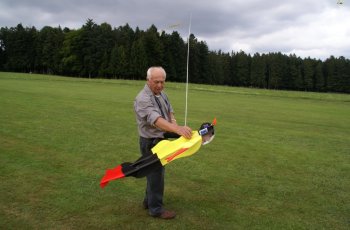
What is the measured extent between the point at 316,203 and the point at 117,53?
9204 centimetres

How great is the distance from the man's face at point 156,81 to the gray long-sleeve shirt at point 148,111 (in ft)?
0.30

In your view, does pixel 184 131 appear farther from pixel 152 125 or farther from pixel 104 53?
pixel 104 53

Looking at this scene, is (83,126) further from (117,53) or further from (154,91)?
(117,53)

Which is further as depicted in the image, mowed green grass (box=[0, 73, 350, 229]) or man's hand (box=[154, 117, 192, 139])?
mowed green grass (box=[0, 73, 350, 229])

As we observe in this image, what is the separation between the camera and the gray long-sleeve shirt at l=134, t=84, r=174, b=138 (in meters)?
5.77

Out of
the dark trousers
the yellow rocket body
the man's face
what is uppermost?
the man's face

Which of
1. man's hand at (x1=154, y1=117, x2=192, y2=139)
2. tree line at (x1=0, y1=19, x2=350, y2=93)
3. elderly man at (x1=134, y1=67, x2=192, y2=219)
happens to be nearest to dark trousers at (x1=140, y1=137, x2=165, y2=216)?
elderly man at (x1=134, y1=67, x2=192, y2=219)

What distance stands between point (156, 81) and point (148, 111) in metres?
0.52

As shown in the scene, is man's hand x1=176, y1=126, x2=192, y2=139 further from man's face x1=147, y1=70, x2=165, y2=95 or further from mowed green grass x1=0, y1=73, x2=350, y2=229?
mowed green grass x1=0, y1=73, x2=350, y2=229

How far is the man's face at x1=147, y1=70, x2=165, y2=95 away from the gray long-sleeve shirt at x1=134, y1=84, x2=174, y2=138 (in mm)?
90

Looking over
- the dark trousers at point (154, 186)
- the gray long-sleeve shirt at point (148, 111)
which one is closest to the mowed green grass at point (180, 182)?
the dark trousers at point (154, 186)

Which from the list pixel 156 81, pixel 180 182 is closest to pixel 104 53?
pixel 180 182

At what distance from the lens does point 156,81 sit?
5930mm

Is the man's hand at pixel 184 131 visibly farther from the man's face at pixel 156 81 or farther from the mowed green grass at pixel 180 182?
the mowed green grass at pixel 180 182
